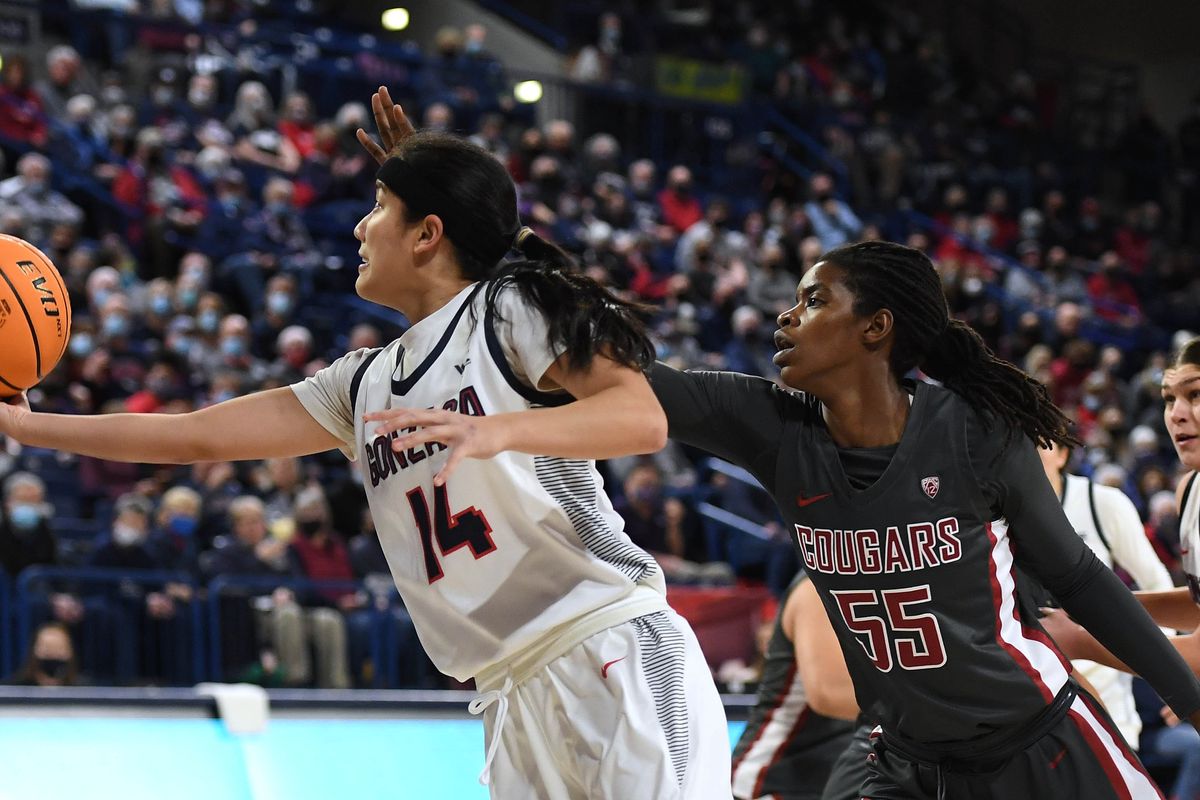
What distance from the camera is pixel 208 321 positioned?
10.3 meters

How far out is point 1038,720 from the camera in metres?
2.97

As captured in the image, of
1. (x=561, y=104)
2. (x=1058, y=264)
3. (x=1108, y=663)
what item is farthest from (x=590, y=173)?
(x=1108, y=663)

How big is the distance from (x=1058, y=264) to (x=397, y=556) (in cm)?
1542

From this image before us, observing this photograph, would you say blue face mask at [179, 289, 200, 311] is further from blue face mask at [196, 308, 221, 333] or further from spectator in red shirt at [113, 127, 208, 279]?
spectator in red shirt at [113, 127, 208, 279]

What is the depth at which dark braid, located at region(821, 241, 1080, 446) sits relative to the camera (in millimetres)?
3041

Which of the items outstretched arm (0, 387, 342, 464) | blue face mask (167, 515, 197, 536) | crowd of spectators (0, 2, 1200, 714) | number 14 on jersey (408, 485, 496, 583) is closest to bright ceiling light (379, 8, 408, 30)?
crowd of spectators (0, 2, 1200, 714)

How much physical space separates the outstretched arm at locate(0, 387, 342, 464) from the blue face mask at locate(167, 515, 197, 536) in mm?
5480

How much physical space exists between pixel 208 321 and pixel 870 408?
26.0 ft

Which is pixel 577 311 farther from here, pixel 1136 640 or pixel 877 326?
pixel 1136 640

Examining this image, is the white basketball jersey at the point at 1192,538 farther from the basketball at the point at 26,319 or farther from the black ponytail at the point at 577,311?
the basketball at the point at 26,319

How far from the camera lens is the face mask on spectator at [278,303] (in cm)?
1102

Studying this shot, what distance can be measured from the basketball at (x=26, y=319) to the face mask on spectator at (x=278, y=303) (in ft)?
26.2

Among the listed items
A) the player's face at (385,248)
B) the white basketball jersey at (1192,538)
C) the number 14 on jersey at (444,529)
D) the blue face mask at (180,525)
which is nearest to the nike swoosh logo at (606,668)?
the number 14 on jersey at (444,529)

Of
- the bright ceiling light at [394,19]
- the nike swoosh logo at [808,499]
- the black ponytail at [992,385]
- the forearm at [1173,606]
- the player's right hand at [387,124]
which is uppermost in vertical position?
the bright ceiling light at [394,19]
